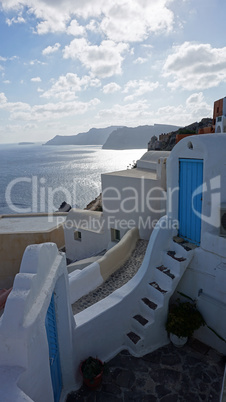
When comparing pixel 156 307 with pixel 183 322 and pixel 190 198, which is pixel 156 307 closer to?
pixel 183 322

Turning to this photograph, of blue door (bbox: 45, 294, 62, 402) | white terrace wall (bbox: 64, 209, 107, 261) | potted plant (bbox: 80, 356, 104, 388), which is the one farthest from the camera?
white terrace wall (bbox: 64, 209, 107, 261)

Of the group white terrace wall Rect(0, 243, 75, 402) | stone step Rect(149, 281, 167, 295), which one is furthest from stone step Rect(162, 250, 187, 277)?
white terrace wall Rect(0, 243, 75, 402)

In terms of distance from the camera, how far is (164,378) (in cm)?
688

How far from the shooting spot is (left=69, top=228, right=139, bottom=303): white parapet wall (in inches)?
345

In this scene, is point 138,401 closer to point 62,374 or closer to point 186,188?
point 62,374

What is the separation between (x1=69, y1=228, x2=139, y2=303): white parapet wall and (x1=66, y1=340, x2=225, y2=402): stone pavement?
2.28m

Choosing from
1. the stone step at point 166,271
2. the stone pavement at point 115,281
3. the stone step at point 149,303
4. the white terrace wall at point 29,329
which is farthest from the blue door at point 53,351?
the stone step at point 166,271

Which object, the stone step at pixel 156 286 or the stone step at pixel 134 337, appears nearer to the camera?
the stone step at pixel 134 337

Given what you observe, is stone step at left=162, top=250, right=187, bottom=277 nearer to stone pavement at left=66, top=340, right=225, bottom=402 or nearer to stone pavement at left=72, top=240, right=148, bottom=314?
stone pavement at left=72, top=240, right=148, bottom=314

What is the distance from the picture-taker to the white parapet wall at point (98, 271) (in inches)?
345

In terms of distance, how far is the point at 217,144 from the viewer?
23.5ft

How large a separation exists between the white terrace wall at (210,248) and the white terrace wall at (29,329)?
4.25 meters

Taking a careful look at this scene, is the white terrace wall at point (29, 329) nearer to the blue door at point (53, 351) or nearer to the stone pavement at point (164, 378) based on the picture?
the blue door at point (53, 351)

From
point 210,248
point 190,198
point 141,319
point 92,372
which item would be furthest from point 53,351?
point 190,198
